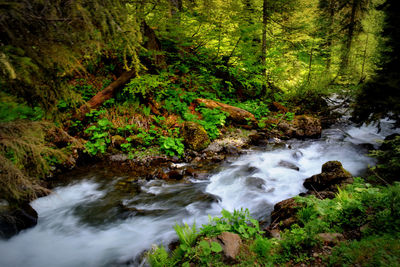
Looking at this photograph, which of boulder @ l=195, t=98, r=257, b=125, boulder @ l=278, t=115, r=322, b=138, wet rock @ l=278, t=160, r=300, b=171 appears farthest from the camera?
boulder @ l=278, t=115, r=322, b=138

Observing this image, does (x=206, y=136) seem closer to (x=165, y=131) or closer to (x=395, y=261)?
(x=165, y=131)

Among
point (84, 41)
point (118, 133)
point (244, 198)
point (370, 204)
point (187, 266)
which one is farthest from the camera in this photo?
point (118, 133)

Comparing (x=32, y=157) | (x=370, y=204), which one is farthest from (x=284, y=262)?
(x=32, y=157)

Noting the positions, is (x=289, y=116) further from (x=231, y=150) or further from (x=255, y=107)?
(x=231, y=150)

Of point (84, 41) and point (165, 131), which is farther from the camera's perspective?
point (165, 131)

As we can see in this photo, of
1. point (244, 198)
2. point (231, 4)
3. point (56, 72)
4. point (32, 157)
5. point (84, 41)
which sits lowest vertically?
point (244, 198)

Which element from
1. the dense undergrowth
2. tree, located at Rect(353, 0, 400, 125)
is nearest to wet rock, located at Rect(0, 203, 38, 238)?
the dense undergrowth

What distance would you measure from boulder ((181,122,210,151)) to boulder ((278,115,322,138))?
4.75 meters

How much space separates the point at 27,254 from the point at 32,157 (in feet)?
10.4

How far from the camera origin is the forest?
262cm

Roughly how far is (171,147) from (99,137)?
107 inches

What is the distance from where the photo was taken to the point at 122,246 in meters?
4.70

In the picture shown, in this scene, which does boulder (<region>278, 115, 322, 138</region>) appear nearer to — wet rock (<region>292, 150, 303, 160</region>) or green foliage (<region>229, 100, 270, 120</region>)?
green foliage (<region>229, 100, 270, 120</region>)

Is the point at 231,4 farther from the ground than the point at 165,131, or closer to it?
farther from the ground
